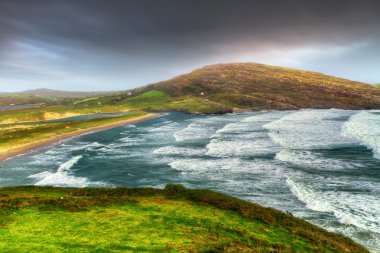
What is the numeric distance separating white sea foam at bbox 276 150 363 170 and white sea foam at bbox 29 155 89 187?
31.2m

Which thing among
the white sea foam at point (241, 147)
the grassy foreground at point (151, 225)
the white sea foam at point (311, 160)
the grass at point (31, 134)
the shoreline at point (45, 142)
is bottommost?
the shoreline at point (45, 142)

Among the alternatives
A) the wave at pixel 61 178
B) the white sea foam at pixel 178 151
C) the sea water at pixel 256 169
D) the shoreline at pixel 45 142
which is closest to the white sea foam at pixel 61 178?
the wave at pixel 61 178

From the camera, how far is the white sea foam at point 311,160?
150 feet

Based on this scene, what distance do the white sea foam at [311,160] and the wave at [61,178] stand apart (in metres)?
31.2

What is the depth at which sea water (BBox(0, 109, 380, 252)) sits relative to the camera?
30.4 m

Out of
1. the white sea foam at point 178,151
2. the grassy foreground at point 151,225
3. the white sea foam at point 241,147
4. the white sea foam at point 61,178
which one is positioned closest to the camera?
the grassy foreground at point 151,225

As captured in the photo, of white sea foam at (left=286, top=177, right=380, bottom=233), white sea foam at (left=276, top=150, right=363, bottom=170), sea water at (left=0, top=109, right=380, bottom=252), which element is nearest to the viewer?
white sea foam at (left=286, top=177, right=380, bottom=233)

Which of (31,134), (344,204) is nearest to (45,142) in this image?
(31,134)

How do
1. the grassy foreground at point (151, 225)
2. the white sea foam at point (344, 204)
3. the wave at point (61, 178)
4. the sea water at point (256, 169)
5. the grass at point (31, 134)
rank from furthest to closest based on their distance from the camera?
1. the grass at point (31, 134)
2. the wave at point (61, 178)
3. the sea water at point (256, 169)
4. the white sea foam at point (344, 204)
5. the grassy foreground at point (151, 225)

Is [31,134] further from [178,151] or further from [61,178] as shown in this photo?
[61,178]

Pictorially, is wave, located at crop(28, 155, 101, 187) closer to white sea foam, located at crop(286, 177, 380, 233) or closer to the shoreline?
the shoreline

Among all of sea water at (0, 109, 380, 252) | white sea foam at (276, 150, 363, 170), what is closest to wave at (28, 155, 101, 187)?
sea water at (0, 109, 380, 252)

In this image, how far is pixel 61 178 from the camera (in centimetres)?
4634

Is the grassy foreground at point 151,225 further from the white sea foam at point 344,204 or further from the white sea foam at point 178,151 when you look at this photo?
the white sea foam at point 178,151
